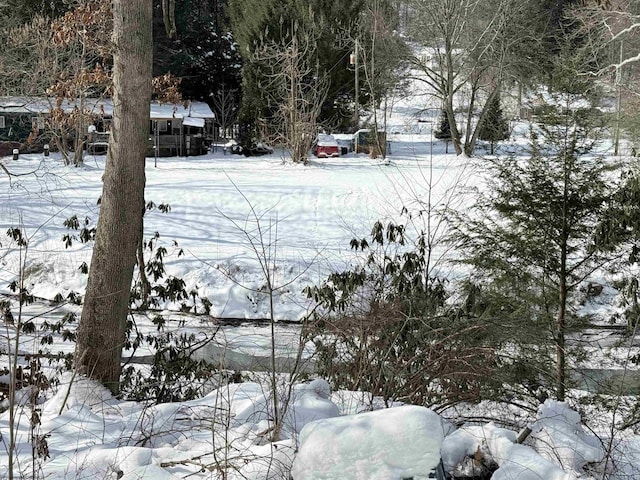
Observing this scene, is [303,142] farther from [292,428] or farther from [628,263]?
[292,428]

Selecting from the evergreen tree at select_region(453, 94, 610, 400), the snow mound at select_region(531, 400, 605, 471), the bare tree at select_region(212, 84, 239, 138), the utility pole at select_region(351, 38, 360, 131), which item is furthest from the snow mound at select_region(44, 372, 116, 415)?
the bare tree at select_region(212, 84, 239, 138)

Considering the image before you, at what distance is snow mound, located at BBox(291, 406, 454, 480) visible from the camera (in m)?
3.28

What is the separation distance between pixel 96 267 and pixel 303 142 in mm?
→ 23083

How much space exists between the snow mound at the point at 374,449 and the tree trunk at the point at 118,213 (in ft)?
15.0

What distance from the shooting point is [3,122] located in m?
36.8

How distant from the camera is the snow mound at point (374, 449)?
3.28m

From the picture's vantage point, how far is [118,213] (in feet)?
24.8

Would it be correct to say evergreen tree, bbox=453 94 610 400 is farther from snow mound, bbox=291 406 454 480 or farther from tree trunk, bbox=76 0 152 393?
snow mound, bbox=291 406 454 480

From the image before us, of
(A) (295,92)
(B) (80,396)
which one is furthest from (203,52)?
(B) (80,396)

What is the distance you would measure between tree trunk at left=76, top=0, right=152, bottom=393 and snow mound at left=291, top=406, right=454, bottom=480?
15.0 feet

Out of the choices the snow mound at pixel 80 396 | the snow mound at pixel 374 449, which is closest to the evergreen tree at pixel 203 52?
the snow mound at pixel 80 396

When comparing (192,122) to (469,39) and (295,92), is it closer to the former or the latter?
(295,92)

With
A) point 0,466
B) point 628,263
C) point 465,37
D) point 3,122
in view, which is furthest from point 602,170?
point 3,122

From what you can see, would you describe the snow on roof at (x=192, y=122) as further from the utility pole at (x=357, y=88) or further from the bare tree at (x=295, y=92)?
the utility pole at (x=357, y=88)
